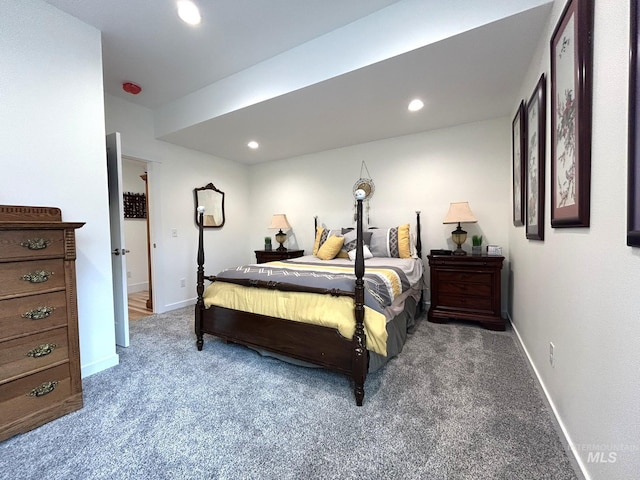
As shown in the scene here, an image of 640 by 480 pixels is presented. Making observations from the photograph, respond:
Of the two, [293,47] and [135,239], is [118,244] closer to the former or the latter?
[293,47]

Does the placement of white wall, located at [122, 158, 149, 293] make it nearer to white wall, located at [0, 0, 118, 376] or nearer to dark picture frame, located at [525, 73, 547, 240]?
white wall, located at [0, 0, 118, 376]

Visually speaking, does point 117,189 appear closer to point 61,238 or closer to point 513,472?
point 61,238

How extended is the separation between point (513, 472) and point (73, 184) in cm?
313

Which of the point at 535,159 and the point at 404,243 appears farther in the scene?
the point at 404,243

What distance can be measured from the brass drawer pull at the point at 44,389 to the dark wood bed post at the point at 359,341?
69.8 inches

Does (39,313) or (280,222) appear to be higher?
(280,222)

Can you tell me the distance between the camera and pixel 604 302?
100 cm

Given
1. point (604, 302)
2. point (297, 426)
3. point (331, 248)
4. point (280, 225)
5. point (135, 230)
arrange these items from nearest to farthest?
point (604, 302), point (297, 426), point (331, 248), point (280, 225), point (135, 230)

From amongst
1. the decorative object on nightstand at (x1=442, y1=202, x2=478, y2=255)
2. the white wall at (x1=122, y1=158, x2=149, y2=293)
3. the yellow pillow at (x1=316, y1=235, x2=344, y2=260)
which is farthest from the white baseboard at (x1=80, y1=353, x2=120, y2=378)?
the decorative object on nightstand at (x1=442, y1=202, x2=478, y2=255)

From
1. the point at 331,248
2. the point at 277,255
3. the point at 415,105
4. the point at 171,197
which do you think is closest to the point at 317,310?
the point at 331,248

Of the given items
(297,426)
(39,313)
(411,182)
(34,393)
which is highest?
(411,182)

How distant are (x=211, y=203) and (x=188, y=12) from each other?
2735 millimetres

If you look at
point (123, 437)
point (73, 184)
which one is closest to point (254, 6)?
point (73, 184)

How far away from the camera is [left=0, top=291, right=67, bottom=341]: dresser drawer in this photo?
146 cm
